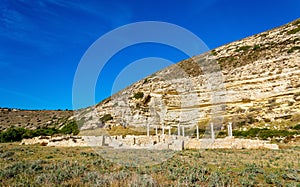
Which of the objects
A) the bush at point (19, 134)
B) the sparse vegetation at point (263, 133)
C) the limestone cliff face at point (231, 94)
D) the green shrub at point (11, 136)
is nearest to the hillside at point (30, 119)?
the bush at point (19, 134)

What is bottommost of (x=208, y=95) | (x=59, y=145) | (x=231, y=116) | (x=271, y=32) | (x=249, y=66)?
(x=59, y=145)

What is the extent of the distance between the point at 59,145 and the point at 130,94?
1933cm

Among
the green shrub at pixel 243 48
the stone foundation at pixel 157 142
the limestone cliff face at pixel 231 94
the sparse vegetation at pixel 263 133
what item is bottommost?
the stone foundation at pixel 157 142

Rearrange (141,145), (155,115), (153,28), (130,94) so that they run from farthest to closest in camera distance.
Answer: (130,94) < (155,115) < (141,145) < (153,28)

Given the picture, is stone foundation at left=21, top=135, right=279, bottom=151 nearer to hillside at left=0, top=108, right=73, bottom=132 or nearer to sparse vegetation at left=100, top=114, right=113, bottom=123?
sparse vegetation at left=100, top=114, right=113, bottom=123

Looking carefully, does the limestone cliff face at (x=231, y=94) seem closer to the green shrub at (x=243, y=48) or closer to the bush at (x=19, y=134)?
the green shrub at (x=243, y=48)

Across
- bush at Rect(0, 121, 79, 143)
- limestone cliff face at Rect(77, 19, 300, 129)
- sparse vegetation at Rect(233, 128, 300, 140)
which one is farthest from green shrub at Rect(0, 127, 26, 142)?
sparse vegetation at Rect(233, 128, 300, 140)

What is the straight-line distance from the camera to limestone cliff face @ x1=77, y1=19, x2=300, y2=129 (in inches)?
1137

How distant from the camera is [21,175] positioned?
8.72 m

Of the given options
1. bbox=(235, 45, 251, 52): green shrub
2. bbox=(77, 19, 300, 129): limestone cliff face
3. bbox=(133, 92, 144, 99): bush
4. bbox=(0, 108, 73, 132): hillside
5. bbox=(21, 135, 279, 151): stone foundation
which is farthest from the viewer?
bbox=(0, 108, 73, 132): hillside

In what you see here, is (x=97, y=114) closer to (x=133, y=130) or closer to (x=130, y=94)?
(x=130, y=94)

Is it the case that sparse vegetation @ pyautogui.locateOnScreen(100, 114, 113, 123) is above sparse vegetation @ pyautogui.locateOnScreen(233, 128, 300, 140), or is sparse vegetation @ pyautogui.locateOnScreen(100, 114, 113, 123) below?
above

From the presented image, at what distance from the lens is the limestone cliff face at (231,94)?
28891 mm

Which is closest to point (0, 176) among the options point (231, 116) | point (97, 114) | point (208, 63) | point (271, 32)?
point (231, 116)
